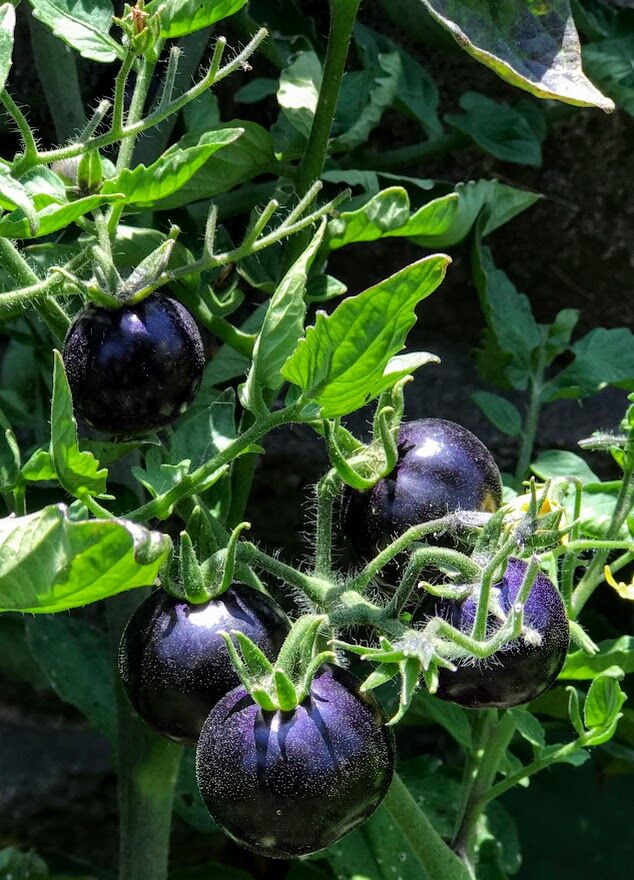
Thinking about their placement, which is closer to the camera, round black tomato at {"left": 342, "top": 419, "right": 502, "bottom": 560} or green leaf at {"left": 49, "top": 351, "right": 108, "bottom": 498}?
green leaf at {"left": 49, "top": 351, "right": 108, "bottom": 498}

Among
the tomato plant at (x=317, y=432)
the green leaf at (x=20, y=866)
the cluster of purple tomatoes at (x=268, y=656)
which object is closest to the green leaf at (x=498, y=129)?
the tomato plant at (x=317, y=432)

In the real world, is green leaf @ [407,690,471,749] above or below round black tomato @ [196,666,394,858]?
below

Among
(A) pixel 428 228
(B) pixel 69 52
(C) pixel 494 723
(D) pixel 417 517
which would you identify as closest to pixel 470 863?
(C) pixel 494 723

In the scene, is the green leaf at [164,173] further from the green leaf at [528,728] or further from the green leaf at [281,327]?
the green leaf at [528,728]

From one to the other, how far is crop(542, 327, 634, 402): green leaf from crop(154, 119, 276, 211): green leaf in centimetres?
28

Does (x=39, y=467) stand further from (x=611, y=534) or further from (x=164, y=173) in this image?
(x=611, y=534)

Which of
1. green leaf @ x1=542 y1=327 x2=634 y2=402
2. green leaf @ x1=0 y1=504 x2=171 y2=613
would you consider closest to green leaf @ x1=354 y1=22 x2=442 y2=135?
green leaf @ x1=542 y1=327 x2=634 y2=402

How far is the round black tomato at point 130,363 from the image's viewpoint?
21.5 inches

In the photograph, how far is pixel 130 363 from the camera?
546 millimetres

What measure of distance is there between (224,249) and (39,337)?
18cm

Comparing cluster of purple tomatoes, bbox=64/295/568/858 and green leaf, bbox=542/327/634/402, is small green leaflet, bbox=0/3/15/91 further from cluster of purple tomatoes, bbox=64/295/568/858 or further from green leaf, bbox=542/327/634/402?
green leaf, bbox=542/327/634/402

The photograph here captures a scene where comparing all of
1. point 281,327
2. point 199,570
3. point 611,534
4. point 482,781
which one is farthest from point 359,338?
point 482,781

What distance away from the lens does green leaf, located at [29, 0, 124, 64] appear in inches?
22.4

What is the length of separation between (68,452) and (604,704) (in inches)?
13.2
